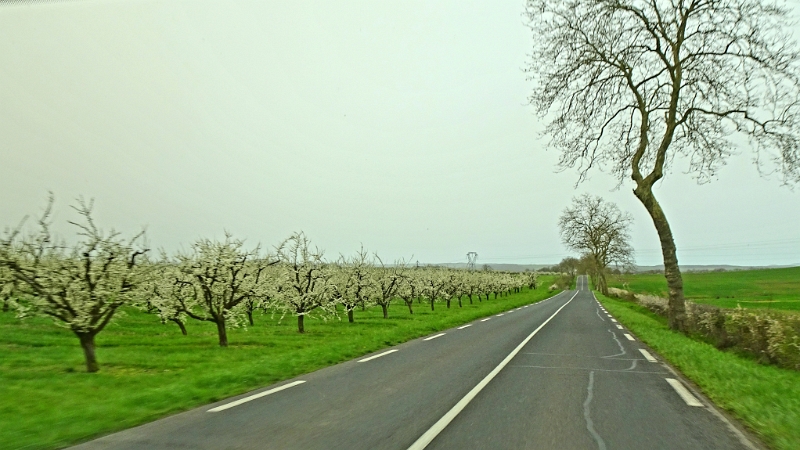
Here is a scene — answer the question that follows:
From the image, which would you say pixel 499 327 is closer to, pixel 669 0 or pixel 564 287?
pixel 669 0

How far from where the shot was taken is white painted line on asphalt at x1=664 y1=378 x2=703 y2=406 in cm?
754

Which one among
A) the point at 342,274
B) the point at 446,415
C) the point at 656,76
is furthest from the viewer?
the point at 342,274

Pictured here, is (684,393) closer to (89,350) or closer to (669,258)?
(669,258)

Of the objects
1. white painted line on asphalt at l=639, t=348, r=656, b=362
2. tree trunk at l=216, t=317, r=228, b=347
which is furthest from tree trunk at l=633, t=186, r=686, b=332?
tree trunk at l=216, t=317, r=228, b=347

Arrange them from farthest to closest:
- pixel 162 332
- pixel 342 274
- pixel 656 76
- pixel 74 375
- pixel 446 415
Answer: pixel 342 274 < pixel 162 332 < pixel 656 76 < pixel 74 375 < pixel 446 415

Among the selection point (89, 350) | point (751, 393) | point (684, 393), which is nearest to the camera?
point (751, 393)

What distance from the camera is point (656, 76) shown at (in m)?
19.2

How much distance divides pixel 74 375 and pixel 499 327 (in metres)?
14.2

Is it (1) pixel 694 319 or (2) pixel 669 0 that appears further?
(1) pixel 694 319

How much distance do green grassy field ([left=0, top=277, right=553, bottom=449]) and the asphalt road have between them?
557mm

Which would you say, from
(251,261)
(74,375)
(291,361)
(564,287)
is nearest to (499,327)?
(251,261)

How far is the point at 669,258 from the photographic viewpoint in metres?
18.7

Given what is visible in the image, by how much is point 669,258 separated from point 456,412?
14.8 meters

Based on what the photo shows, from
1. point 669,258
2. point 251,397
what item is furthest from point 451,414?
point 669,258
